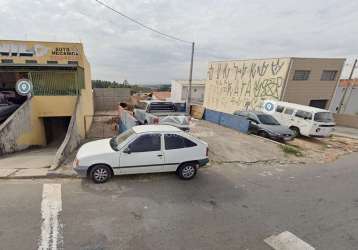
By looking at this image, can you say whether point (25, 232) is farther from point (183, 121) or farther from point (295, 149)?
point (295, 149)

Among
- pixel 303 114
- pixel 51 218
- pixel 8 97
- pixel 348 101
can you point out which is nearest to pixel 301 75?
pixel 303 114

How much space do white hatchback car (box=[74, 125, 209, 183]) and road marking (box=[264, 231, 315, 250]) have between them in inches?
114

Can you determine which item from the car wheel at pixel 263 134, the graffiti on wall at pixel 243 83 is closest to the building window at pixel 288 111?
the car wheel at pixel 263 134

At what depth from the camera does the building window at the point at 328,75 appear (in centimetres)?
1903

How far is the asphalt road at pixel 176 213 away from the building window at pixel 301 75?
13.8 m

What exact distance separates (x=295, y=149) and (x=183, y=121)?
20.0 feet

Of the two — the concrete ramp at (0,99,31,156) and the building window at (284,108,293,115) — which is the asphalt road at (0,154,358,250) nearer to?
the concrete ramp at (0,99,31,156)

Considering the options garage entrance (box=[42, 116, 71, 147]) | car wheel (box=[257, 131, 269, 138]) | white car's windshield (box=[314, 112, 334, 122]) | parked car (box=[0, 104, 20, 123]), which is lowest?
garage entrance (box=[42, 116, 71, 147])

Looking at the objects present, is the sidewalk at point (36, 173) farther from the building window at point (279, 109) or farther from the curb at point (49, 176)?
Result: the building window at point (279, 109)

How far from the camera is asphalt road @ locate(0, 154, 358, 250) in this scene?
373 cm

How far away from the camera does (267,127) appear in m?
12.4

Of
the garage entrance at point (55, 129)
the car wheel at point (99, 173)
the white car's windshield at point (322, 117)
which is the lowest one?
the garage entrance at point (55, 129)

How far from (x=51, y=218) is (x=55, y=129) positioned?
1335 centimetres

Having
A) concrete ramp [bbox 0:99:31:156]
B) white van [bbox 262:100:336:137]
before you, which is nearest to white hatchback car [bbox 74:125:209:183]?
concrete ramp [bbox 0:99:31:156]
